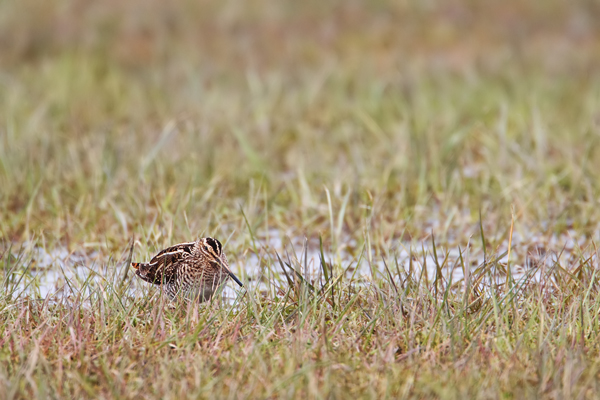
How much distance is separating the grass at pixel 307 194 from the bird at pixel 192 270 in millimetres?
138

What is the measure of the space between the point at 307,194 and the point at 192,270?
71.8 inches

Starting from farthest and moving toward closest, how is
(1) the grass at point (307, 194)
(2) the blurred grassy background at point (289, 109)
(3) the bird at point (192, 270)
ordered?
1. (2) the blurred grassy background at point (289, 109)
2. (3) the bird at point (192, 270)
3. (1) the grass at point (307, 194)

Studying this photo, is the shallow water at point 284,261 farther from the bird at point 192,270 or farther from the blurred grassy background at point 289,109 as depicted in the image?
the blurred grassy background at point 289,109

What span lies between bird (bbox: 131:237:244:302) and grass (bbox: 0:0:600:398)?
0.14m

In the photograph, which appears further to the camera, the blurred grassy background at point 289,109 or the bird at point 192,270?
the blurred grassy background at point 289,109

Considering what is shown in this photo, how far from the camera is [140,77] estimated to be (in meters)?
9.60

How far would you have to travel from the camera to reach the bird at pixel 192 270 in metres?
4.08

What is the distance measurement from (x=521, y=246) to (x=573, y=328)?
1623 mm

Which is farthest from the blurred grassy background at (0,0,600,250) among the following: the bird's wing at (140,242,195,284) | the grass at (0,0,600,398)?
the bird's wing at (140,242,195,284)

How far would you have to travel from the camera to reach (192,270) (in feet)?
13.4

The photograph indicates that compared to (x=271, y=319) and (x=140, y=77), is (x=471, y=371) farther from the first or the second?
(x=140, y=77)

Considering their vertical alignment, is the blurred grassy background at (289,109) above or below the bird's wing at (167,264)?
above

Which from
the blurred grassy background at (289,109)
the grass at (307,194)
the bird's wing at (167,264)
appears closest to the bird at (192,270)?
the bird's wing at (167,264)

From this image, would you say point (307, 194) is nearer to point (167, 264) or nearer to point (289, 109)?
point (167, 264)
